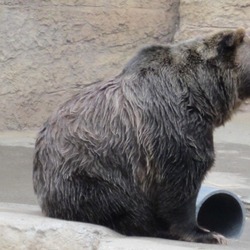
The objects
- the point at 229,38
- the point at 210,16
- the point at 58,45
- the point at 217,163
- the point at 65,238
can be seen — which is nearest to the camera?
the point at 65,238

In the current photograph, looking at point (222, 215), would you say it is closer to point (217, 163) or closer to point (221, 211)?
point (221, 211)

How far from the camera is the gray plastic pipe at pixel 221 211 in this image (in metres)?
5.63

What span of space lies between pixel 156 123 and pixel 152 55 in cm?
43

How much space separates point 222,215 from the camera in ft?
19.8

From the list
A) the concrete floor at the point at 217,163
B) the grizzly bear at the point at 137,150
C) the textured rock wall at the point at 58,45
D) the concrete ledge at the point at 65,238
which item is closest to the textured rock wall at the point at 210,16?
the textured rock wall at the point at 58,45

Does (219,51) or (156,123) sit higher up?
(219,51)

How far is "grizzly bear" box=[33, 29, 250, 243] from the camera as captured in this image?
488 cm

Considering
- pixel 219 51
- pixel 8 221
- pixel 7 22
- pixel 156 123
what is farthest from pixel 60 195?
pixel 7 22

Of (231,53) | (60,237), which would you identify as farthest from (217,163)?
(60,237)

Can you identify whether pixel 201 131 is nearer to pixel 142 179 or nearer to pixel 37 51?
pixel 142 179

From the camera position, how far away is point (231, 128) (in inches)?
401

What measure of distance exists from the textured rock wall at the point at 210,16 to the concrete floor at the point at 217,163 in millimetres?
1036

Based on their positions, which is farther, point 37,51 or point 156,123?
point 37,51

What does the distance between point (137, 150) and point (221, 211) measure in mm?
1368
